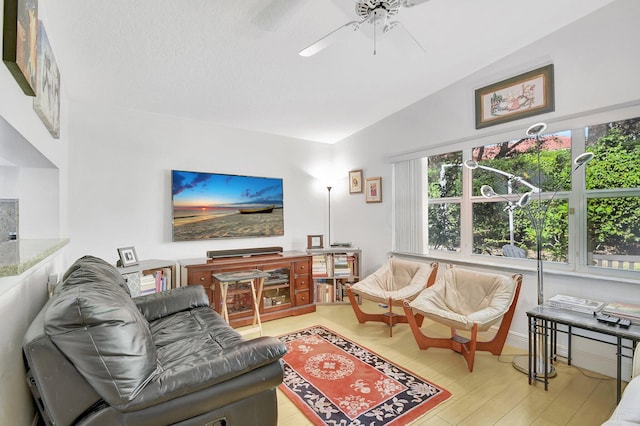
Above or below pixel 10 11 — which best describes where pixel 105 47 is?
above

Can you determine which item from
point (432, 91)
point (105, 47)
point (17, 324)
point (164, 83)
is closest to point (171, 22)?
point (105, 47)

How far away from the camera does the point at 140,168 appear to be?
3.30 m

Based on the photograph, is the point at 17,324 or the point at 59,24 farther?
the point at 59,24

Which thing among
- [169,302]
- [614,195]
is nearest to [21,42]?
[169,302]

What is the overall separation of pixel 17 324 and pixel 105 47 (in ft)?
6.45

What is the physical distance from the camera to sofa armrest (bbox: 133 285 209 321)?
2.32m

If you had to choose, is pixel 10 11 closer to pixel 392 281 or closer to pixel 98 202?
pixel 98 202

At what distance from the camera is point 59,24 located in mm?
1928

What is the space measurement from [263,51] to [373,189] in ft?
7.84

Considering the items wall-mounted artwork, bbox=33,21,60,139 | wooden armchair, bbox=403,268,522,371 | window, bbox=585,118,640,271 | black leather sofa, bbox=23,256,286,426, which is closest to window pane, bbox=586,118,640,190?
window, bbox=585,118,640,271

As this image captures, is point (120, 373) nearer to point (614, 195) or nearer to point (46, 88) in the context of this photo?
point (46, 88)

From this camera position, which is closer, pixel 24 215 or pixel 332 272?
pixel 24 215

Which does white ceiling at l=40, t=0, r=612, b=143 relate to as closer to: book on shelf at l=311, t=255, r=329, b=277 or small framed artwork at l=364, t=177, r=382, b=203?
small framed artwork at l=364, t=177, r=382, b=203

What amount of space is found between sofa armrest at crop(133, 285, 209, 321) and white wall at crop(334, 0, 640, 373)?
97.6 inches
